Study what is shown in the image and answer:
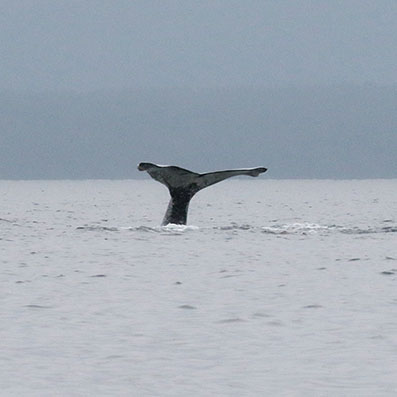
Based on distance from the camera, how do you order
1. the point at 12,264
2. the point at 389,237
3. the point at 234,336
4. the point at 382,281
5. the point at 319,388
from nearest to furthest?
the point at 319,388 → the point at 234,336 → the point at 382,281 → the point at 12,264 → the point at 389,237

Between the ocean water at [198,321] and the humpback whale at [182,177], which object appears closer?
the ocean water at [198,321]

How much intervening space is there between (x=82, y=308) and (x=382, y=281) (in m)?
5.58

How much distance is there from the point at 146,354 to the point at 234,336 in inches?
58.4

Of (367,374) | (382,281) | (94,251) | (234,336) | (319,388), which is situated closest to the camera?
(319,388)

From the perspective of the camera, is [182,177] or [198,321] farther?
[182,177]

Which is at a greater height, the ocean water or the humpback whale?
the humpback whale

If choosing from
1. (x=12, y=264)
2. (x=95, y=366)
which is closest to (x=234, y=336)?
(x=95, y=366)

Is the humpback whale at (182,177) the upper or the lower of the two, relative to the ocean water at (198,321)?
upper

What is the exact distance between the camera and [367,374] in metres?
9.71

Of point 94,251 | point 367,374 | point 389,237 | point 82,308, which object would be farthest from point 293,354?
point 389,237

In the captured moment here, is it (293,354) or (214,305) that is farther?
(214,305)

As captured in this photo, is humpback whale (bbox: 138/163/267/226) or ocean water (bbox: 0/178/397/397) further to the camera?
humpback whale (bbox: 138/163/267/226)

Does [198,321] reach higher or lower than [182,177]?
lower

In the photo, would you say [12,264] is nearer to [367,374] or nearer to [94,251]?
[94,251]
